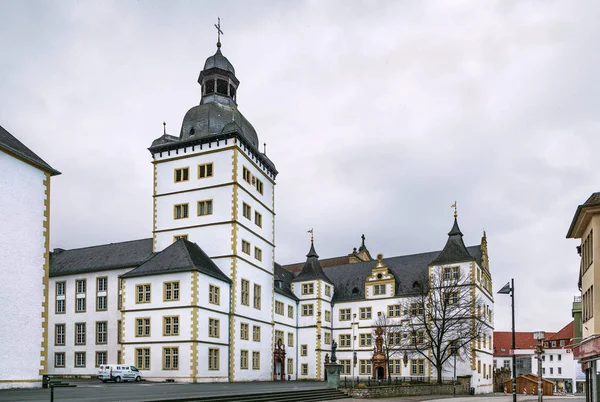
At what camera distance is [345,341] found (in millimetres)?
66562

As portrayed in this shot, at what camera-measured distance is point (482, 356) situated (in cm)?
6041

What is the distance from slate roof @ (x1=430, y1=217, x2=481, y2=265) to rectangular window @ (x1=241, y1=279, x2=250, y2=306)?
1987 centimetres

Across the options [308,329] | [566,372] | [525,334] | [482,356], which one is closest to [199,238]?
[308,329]

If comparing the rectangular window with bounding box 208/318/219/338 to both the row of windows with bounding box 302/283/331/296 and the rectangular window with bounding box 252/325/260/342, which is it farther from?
the row of windows with bounding box 302/283/331/296

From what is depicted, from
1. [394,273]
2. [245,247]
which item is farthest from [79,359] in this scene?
[394,273]

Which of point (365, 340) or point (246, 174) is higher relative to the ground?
point (246, 174)

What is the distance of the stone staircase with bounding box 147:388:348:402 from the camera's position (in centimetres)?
2488

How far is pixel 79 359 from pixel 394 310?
29955 mm

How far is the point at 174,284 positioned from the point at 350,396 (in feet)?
46.9

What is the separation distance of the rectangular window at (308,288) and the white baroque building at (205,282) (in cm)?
297

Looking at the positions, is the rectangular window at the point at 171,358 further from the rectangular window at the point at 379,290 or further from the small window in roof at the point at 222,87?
the rectangular window at the point at 379,290

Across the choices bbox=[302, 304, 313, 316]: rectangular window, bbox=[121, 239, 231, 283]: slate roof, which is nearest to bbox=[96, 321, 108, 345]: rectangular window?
bbox=[121, 239, 231, 283]: slate roof

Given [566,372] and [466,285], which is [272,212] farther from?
[566,372]

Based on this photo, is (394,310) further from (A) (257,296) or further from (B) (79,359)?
(B) (79,359)
